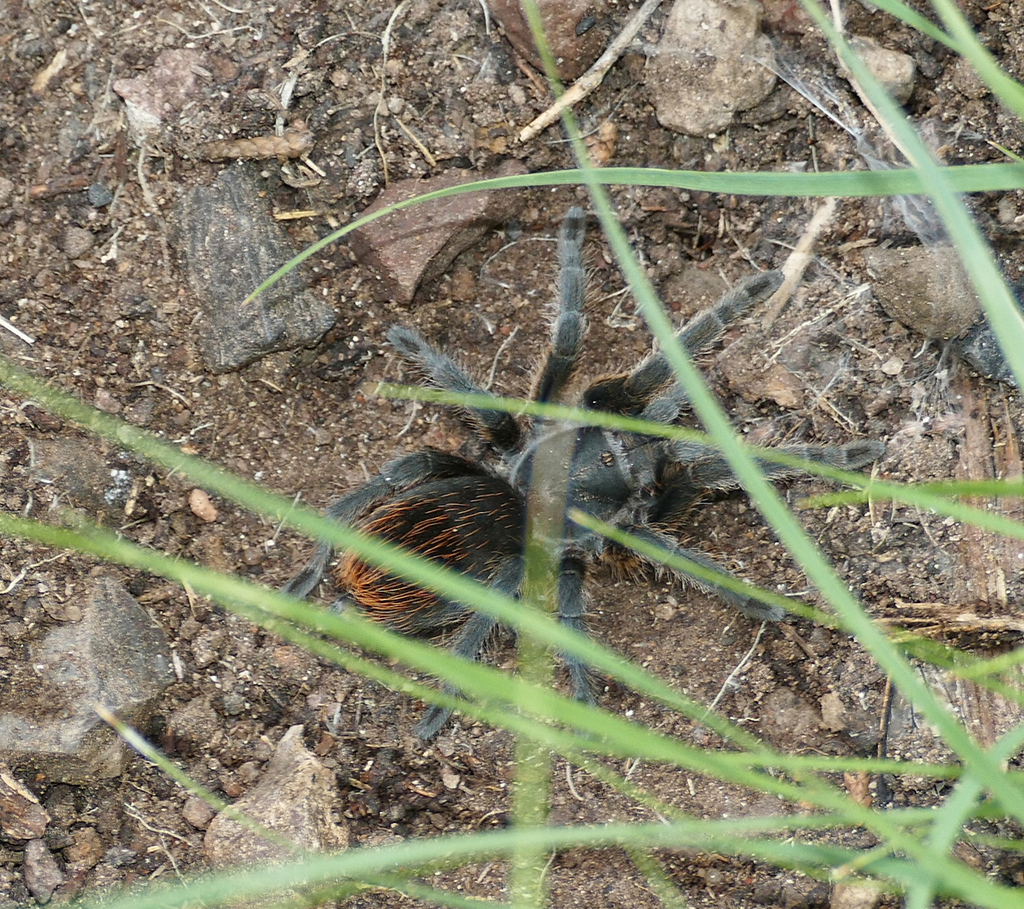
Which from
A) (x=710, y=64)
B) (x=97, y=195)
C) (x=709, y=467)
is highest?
(x=710, y=64)

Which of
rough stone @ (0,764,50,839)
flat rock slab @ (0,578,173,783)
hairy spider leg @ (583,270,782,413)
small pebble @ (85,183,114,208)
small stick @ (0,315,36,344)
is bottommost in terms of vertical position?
rough stone @ (0,764,50,839)

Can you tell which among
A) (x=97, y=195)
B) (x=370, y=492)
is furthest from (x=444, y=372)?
(x=97, y=195)

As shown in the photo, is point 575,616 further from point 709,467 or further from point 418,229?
point 418,229

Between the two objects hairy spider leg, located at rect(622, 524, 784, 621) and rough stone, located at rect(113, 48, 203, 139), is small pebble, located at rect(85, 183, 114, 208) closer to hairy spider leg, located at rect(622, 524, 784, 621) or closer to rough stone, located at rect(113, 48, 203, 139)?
rough stone, located at rect(113, 48, 203, 139)

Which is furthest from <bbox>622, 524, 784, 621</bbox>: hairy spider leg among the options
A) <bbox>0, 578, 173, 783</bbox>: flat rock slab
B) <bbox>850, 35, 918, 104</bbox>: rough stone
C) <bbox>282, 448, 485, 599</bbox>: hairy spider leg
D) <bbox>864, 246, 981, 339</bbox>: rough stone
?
<bbox>0, 578, 173, 783</bbox>: flat rock slab

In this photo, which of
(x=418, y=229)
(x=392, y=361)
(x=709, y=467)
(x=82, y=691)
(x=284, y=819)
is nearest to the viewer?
(x=284, y=819)

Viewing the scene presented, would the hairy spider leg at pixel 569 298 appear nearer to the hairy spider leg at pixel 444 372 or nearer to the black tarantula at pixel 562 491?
the black tarantula at pixel 562 491

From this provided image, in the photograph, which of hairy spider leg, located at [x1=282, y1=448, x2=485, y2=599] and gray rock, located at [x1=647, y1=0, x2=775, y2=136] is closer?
gray rock, located at [x1=647, y1=0, x2=775, y2=136]
